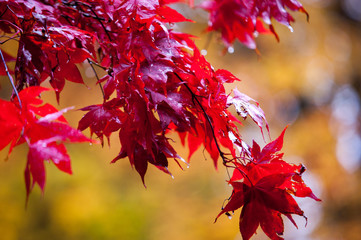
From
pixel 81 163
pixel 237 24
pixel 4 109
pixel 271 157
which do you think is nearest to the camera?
pixel 4 109

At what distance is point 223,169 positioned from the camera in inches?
115

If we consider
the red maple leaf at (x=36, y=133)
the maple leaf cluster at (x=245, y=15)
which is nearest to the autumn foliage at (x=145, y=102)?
the red maple leaf at (x=36, y=133)

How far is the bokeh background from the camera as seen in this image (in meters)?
2.79

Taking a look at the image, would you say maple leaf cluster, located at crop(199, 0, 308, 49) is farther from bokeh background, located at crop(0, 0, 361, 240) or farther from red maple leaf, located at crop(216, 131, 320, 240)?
bokeh background, located at crop(0, 0, 361, 240)

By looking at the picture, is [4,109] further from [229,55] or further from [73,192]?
[229,55]

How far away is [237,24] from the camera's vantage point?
1.17 meters

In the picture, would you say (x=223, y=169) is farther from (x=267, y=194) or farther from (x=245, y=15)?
(x=267, y=194)

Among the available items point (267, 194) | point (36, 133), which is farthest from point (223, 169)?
point (36, 133)

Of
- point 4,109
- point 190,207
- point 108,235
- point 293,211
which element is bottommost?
point 108,235

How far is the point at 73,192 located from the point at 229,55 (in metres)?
1.71

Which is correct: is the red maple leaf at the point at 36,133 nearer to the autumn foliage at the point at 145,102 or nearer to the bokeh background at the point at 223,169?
the autumn foliage at the point at 145,102

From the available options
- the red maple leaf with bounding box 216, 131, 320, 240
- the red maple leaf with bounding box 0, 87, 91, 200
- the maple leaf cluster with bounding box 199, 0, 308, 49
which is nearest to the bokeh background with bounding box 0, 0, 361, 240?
the maple leaf cluster with bounding box 199, 0, 308, 49

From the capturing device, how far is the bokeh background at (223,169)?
9.14 ft

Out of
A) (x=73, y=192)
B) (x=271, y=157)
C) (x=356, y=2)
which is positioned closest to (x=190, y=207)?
(x=73, y=192)
